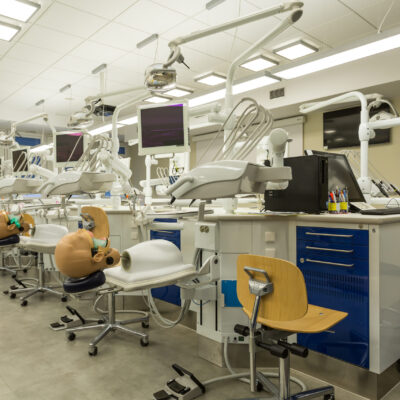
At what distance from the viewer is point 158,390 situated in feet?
6.50

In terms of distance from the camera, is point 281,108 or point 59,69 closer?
point 59,69

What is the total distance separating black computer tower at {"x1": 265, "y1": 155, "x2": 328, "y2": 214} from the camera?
7.07 ft

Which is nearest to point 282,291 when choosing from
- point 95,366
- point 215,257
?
point 215,257

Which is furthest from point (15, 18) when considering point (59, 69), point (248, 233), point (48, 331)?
point (248, 233)

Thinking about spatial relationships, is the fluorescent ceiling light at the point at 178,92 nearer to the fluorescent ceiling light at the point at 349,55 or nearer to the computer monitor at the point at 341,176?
the fluorescent ceiling light at the point at 349,55

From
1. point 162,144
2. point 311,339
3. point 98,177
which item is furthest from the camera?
point 162,144

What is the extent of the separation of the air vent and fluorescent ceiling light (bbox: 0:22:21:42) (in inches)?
170

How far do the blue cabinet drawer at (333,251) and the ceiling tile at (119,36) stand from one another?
396 centimetres

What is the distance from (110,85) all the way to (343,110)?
4.50 metres

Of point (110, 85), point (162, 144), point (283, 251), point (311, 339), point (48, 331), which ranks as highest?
point (110, 85)

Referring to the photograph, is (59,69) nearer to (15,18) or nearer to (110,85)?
(110,85)

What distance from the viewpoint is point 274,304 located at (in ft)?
4.77

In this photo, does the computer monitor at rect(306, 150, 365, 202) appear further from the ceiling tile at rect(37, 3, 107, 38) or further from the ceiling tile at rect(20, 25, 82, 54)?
the ceiling tile at rect(20, 25, 82, 54)

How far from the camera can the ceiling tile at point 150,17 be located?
426 centimetres
